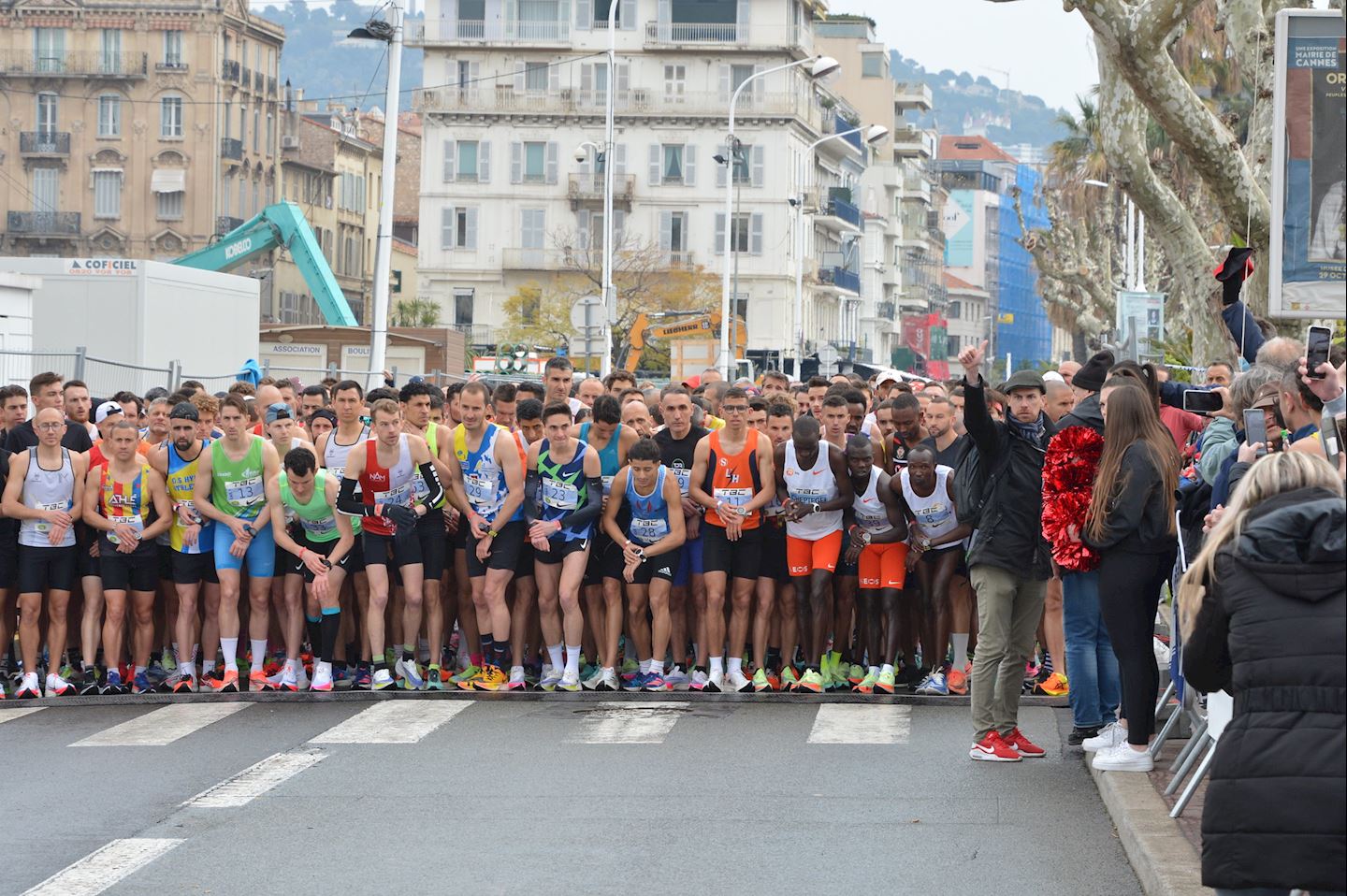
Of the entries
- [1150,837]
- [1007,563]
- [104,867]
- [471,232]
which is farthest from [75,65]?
[1150,837]

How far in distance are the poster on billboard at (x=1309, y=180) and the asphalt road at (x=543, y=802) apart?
2413 millimetres

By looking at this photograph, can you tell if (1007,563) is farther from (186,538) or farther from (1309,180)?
(186,538)

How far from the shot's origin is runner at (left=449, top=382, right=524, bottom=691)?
45.9ft

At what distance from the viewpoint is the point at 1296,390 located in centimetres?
716

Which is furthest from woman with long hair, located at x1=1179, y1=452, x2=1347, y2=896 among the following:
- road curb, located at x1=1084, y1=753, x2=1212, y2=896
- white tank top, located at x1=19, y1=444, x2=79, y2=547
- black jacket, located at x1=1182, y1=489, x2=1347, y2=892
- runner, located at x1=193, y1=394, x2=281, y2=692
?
white tank top, located at x1=19, y1=444, x2=79, y2=547

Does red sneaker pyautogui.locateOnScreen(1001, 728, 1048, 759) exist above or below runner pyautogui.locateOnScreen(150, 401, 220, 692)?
below

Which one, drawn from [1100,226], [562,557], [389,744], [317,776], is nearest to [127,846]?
[317,776]

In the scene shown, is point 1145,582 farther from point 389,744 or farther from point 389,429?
point 389,429

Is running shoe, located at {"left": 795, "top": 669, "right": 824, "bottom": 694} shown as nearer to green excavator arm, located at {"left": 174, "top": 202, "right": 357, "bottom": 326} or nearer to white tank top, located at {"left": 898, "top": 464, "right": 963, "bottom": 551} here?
white tank top, located at {"left": 898, "top": 464, "right": 963, "bottom": 551}

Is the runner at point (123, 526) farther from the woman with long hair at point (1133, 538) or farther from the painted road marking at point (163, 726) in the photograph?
the woman with long hair at point (1133, 538)

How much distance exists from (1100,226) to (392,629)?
46.4 m

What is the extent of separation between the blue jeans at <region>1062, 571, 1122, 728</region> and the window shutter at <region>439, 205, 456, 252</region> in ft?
237

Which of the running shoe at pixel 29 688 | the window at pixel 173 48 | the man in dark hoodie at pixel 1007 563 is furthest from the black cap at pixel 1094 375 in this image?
the window at pixel 173 48

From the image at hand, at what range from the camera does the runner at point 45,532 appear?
45.9 feet
